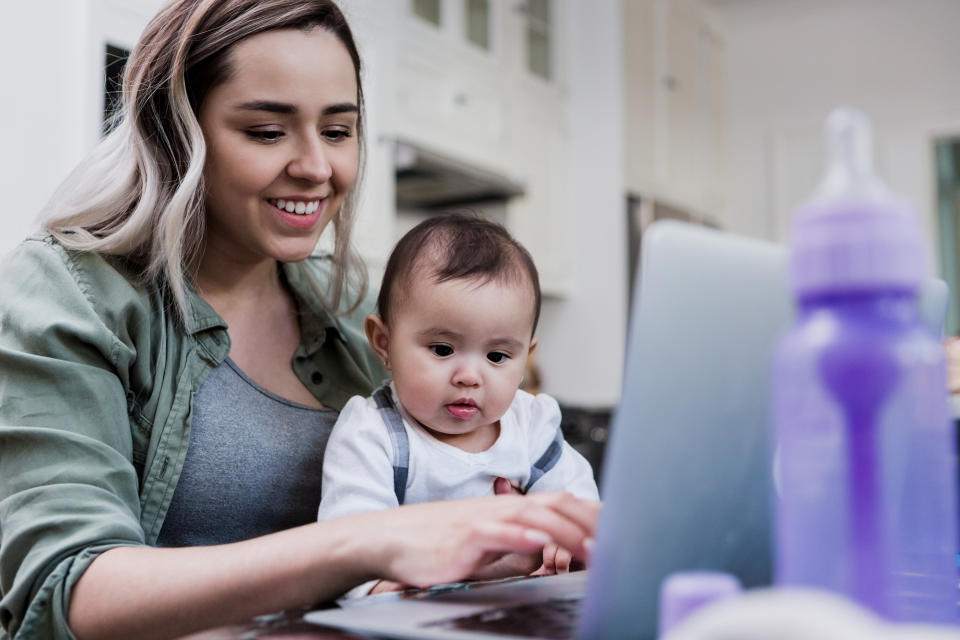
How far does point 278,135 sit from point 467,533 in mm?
711

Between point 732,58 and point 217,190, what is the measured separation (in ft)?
18.0

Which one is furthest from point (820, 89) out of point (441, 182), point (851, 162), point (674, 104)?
point (851, 162)

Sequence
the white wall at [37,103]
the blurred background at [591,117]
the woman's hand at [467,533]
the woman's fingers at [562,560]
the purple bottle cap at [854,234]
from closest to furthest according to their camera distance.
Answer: the purple bottle cap at [854,234], the woman's hand at [467,533], the woman's fingers at [562,560], the white wall at [37,103], the blurred background at [591,117]

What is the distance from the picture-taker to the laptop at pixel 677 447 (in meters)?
0.47

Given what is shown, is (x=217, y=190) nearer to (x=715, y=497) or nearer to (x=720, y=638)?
(x=715, y=497)

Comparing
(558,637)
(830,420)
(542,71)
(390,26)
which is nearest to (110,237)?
(558,637)

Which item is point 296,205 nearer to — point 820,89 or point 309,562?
point 309,562

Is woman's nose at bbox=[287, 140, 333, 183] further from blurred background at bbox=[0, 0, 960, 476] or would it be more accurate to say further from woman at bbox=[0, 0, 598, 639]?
blurred background at bbox=[0, 0, 960, 476]

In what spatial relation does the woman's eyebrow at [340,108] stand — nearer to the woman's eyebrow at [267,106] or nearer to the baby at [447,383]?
the woman's eyebrow at [267,106]

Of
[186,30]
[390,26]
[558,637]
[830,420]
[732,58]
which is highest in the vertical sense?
[732,58]

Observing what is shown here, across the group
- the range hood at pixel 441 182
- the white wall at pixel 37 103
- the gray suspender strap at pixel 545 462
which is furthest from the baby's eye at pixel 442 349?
the range hood at pixel 441 182

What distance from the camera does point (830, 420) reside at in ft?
1.27

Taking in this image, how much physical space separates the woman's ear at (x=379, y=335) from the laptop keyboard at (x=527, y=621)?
1.96 ft

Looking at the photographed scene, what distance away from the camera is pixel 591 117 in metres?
4.89
